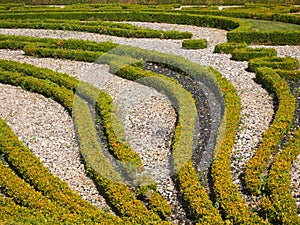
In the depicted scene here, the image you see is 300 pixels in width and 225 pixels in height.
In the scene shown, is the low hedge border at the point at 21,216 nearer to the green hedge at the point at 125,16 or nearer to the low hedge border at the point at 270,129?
the low hedge border at the point at 270,129

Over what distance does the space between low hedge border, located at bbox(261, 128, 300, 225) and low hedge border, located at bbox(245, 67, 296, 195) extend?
256 mm

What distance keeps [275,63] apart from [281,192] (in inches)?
328

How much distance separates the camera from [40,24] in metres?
23.2

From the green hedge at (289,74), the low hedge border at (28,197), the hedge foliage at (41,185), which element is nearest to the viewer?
the low hedge border at (28,197)

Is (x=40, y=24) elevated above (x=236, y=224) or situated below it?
above

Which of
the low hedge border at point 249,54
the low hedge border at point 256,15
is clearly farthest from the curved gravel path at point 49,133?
the low hedge border at point 256,15

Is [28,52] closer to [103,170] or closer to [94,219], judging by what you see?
[103,170]

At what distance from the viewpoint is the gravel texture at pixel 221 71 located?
10773 millimetres

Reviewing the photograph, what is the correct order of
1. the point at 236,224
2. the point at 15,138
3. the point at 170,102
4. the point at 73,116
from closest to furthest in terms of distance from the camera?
the point at 236,224, the point at 15,138, the point at 73,116, the point at 170,102

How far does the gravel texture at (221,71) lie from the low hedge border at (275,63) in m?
0.39

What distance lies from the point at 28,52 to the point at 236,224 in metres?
13.6

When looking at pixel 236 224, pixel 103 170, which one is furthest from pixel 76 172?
pixel 236 224

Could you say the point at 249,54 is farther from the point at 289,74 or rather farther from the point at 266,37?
the point at 266,37

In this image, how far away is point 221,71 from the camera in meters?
16.0
